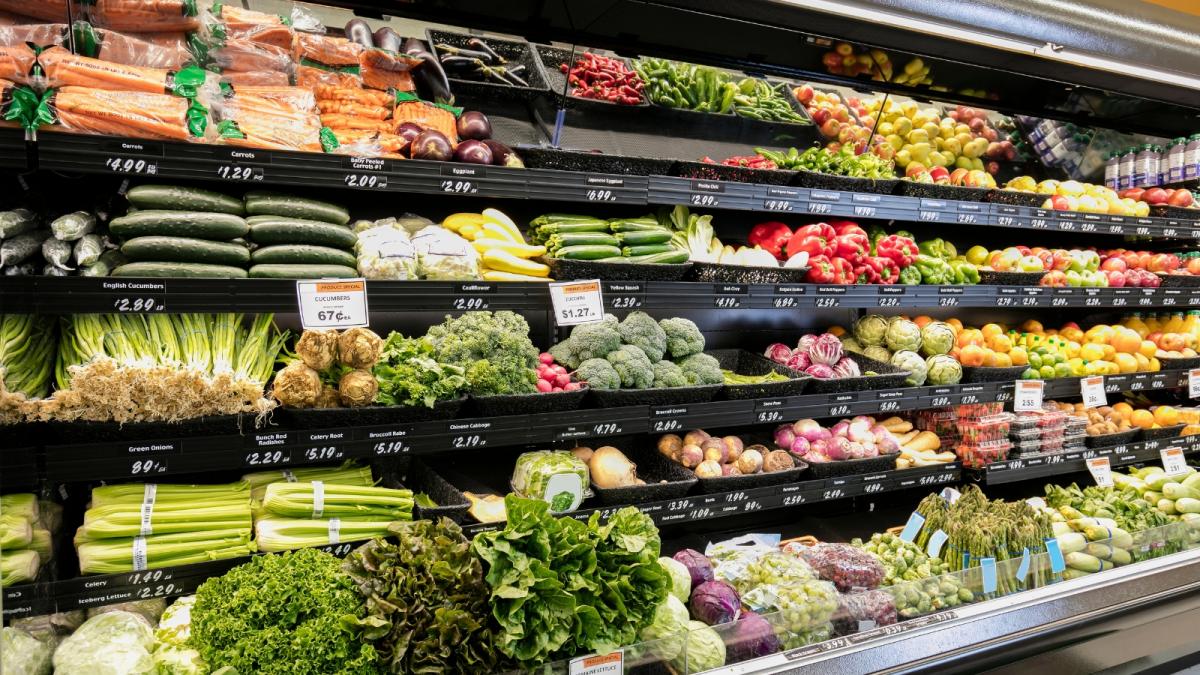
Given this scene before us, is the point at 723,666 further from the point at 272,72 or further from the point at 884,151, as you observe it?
the point at 884,151

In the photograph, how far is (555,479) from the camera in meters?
2.83

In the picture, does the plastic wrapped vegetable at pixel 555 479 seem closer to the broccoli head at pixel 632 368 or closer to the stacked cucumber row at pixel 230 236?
the broccoli head at pixel 632 368

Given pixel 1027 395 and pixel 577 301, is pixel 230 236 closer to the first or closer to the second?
pixel 577 301

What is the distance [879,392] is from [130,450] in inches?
119

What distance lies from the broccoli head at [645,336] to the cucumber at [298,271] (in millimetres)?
1158

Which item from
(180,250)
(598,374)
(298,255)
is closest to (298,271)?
(298,255)

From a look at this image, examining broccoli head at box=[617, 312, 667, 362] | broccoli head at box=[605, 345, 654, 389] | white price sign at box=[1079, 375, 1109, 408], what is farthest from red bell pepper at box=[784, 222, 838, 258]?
white price sign at box=[1079, 375, 1109, 408]

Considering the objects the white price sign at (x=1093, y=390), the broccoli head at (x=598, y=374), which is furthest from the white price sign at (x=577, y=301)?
the white price sign at (x=1093, y=390)

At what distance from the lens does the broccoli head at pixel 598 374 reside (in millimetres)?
2895

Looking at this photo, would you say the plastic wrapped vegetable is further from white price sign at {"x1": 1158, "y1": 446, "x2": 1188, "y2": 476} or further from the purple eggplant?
white price sign at {"x1": 1158, "y1": 446, "x2": 1188, "y2": 476}

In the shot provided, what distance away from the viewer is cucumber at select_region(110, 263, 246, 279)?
2201mm

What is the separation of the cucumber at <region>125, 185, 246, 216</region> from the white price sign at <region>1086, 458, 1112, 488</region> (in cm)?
447

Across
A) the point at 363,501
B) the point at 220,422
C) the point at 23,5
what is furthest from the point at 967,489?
the point at 23,5

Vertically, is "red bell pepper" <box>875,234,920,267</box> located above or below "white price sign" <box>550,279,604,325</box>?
above
